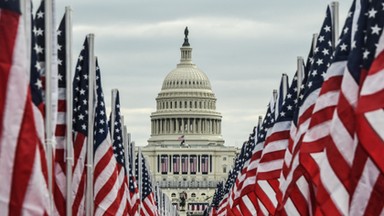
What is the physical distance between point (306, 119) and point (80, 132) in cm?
590

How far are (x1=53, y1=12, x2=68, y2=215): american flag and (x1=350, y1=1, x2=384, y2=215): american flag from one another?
7492 mm

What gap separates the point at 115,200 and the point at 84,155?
1.74 m

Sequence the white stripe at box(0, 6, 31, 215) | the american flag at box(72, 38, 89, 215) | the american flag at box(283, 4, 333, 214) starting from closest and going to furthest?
1. the white stripe at box(0, 6, 31, 215)
2. the american flag at box(283, 4, 333, 214)
3. the american flag at box(72, 38, 89, 215)

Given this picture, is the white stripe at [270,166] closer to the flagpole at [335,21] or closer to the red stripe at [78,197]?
the red stripe at [78,197]

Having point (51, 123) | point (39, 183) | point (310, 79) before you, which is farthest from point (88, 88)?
point (39, 183)

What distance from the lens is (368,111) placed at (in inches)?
664

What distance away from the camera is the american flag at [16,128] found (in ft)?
47.5

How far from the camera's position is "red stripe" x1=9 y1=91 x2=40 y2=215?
47.9ft

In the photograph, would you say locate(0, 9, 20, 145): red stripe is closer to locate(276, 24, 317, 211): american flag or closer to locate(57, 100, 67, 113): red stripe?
locate(57, 100, 67, 113): red stripe

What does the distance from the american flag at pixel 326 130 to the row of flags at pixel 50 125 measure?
11.2 feet

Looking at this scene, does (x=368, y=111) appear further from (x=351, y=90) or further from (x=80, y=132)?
(x=80, y=132)

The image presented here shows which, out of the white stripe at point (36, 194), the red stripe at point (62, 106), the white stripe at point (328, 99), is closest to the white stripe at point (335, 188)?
the white stripe at point (328, 99)

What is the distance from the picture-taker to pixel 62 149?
2556 centimetres

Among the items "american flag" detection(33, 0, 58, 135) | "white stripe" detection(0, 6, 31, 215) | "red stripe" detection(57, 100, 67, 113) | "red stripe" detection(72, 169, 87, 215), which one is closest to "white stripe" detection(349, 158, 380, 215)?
"white stripe" detection(0, 6, 31, 215)
